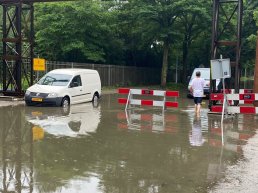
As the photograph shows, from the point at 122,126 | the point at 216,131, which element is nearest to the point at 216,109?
the point at 216,131

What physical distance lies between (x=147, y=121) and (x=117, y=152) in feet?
17.7

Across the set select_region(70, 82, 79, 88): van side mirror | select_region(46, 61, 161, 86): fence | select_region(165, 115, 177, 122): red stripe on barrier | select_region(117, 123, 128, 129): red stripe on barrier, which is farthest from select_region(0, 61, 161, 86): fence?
select_region(117, 123, 128, 129): red stripe on barrier

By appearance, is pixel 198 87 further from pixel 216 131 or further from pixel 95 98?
pixel 95 98

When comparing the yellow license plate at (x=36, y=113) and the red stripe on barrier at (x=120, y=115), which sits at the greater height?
the yellow license plate at (x=36, y=113)

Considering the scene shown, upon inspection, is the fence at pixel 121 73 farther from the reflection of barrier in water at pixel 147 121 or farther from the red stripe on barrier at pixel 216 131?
the red stripe on barrier at pixel 216 131

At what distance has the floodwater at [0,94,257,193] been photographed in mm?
6601

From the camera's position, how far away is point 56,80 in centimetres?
1948

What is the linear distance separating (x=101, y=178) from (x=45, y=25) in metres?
30.4

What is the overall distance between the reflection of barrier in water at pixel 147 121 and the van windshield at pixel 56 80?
3608 millimetres

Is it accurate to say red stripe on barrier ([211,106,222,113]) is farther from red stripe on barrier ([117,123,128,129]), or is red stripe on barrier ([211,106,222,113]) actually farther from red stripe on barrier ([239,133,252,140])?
red stripe on barrier ([117,123,128,129])

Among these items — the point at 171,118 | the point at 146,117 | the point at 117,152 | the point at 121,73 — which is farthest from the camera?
the point at 121,73

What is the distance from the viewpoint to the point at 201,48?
151 feet

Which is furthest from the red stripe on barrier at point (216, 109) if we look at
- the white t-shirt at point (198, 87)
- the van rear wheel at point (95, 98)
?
the van rear wheel at point (95, 98)

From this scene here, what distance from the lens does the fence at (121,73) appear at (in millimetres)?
32062
